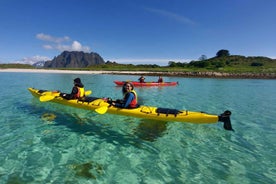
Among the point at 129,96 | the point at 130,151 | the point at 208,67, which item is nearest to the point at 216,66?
the point at 208,67

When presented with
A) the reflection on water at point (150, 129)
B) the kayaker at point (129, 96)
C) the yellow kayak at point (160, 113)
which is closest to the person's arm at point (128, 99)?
the kayaker at point (129, 96)

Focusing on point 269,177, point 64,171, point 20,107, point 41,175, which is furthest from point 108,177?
point 20,107

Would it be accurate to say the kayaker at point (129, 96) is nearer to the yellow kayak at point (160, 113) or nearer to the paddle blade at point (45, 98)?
the yellow kayak at point (160, 113)

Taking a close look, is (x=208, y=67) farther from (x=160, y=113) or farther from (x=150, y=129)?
(x=150, y=129)

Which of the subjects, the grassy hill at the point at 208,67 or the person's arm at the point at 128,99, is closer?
the person's arm at the point at 128,99

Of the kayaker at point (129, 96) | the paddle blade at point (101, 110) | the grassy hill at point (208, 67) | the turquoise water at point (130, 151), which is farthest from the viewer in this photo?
the grassy hill at point (208, 67)

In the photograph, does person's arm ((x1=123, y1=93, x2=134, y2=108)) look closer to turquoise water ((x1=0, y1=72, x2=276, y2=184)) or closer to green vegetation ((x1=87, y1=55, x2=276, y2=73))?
turquoise water ((x1=0, y1=72, x2=276, y2=184))

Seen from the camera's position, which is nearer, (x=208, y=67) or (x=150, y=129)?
(x=150, y=129)

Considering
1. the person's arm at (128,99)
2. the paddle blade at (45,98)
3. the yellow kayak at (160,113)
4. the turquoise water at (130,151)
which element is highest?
the person's arm at (128,99)

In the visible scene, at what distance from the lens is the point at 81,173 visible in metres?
6.68

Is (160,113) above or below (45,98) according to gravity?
below

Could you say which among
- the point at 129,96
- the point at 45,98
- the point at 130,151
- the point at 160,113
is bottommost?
the point at 130,151

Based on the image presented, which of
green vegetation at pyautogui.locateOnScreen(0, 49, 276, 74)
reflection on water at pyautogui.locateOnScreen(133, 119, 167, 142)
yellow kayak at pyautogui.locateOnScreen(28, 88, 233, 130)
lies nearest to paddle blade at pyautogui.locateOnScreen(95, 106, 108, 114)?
yellow kayak at pyautogui.locateOnScreen(28, 88, 233, 130)

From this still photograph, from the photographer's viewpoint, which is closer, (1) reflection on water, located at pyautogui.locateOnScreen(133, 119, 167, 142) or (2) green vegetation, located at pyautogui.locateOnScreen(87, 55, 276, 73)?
(1) reflection on water, located at pyautogui.locateOnScreen(133, 119, 167, 142)
